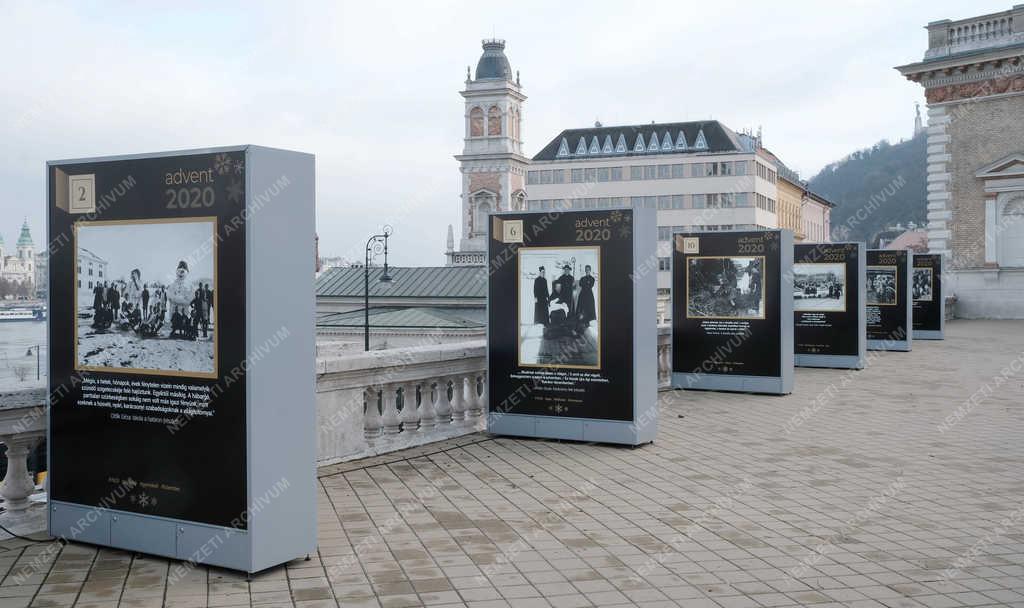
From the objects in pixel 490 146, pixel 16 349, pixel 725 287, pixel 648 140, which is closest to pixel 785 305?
pixel 725 287

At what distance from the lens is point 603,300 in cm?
1011

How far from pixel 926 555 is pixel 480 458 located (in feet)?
14.3

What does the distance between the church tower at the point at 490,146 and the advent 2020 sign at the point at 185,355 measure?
3702 inches

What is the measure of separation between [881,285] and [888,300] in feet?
1.48

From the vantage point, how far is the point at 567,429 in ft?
34.0

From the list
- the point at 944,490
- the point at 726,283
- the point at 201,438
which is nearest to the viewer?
the point at 201,438

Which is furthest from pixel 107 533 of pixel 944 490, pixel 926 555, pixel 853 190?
pixel 853 190

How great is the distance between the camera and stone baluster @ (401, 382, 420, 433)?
9.90m

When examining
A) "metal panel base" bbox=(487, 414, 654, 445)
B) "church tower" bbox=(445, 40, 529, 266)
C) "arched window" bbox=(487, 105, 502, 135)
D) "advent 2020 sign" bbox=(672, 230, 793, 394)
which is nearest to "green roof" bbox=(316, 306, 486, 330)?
"advent 2020 sign" bbox=(672, 230, 793, 394)

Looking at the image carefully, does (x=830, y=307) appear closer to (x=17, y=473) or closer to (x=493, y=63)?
(x=17, y=473)

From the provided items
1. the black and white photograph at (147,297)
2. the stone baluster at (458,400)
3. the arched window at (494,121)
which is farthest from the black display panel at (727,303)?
the arched window at (494,121)

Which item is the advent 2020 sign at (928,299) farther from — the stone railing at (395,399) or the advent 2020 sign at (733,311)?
the stone railing at (395,399)

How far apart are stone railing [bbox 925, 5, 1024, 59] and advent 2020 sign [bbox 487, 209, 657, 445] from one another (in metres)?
33.0

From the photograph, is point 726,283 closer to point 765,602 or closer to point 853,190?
point 765,602
